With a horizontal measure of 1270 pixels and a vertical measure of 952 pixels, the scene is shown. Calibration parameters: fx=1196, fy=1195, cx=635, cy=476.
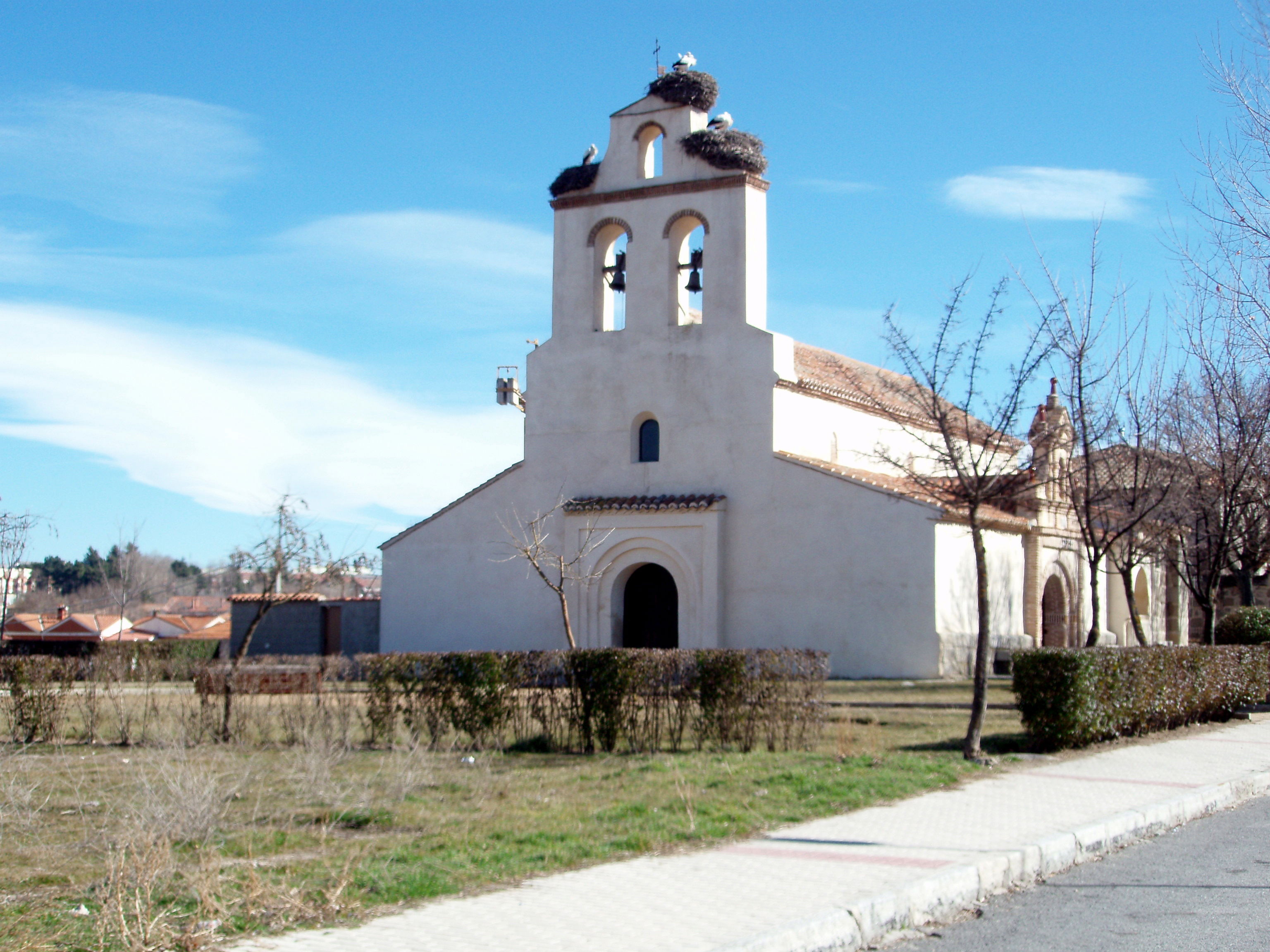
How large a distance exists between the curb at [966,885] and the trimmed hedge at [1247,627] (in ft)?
45.0

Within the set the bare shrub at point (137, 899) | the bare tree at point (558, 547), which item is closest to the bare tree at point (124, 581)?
the bare tree at point (558, 547)

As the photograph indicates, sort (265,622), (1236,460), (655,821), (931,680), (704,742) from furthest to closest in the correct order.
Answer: (265,622) → (931,680) → (1236,460) → (704,742) → (655,821)

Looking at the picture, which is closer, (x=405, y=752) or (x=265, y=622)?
(x=405, y=752)

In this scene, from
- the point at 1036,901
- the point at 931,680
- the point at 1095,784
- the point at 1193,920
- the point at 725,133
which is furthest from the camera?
the point at 725,133

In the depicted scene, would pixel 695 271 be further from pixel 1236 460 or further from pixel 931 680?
pixel 1236 460

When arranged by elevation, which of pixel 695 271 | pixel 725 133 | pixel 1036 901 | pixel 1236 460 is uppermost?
pixel 725 133

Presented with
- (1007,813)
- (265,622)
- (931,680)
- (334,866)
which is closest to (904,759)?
(1007,813)

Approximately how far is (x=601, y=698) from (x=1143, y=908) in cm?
785

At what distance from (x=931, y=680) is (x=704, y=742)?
1259cm

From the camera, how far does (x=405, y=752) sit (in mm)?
13469

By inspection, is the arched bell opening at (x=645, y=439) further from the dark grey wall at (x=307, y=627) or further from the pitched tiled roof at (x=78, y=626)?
the pitched tiled roof at (x=78, y=626)

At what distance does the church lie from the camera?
27.0 meters

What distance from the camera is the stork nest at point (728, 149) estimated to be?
93.2ft

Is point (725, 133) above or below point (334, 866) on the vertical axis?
above
